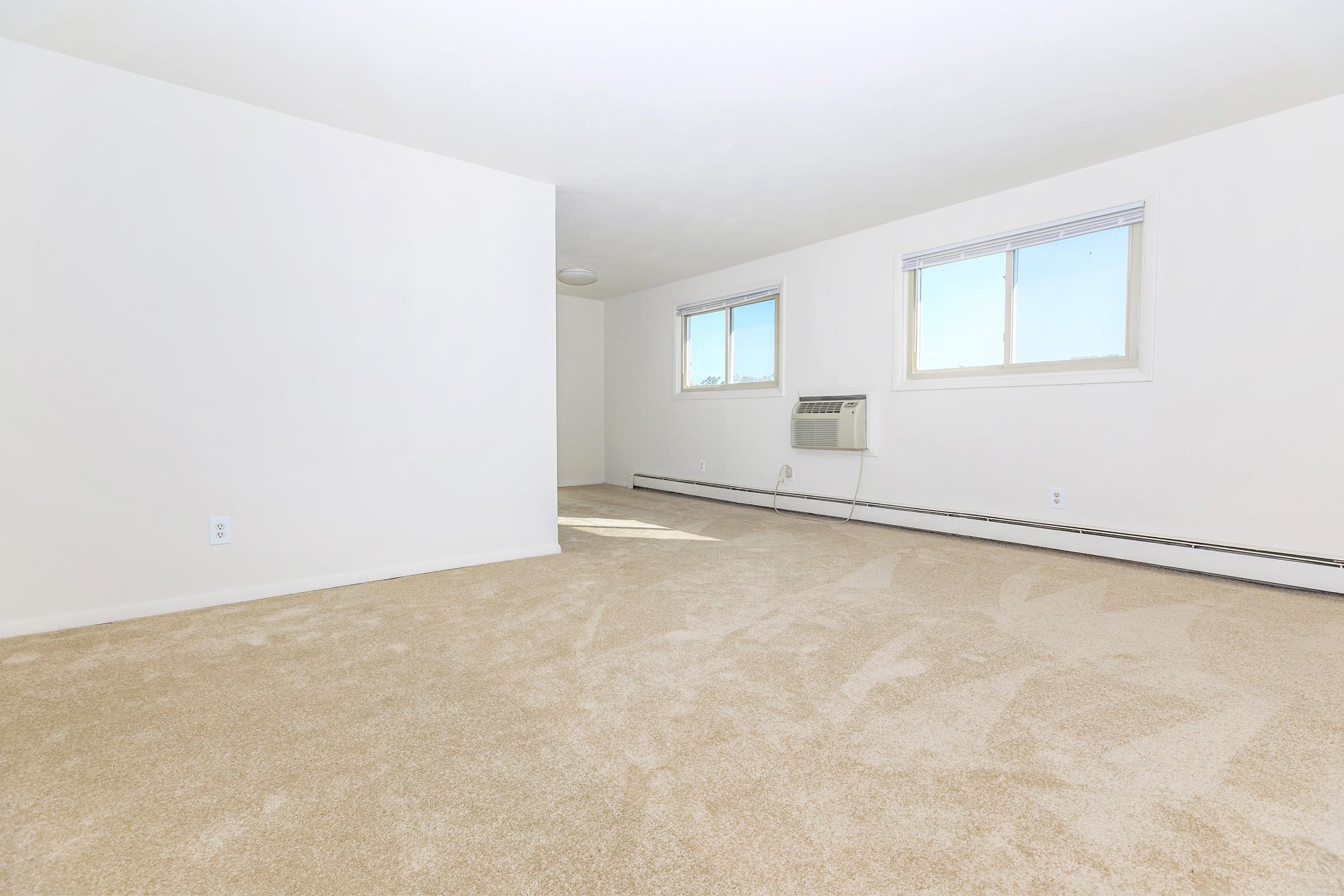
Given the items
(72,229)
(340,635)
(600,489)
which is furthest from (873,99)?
(600,489)

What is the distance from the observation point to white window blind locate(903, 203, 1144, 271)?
11.2 feet

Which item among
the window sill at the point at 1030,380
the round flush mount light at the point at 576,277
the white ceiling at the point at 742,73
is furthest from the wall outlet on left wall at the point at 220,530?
the window sill at the point at 1030,380

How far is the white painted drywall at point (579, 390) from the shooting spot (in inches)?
281

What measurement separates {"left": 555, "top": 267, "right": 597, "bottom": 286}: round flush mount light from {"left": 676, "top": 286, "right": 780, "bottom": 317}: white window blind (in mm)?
1209

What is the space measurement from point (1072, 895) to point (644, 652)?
135 cm

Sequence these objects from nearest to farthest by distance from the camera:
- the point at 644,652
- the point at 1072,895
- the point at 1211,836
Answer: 1. the point at 1072,895
2. the point at 1211,836
3. the point at 644,652

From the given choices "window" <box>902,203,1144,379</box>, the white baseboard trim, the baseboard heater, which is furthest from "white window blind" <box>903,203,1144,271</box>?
the white baseboard trim

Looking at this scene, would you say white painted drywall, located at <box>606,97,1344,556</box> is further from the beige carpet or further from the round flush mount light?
the round flush mount light

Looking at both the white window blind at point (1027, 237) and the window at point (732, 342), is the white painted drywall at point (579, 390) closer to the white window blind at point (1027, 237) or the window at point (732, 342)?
the window at point (732, 342)

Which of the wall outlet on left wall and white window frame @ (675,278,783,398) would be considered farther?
white window frame @ (675,278,783,398)

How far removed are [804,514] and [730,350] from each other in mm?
1819

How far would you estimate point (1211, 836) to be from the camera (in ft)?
3.92

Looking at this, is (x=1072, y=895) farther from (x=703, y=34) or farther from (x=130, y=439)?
(x=130, y=439)

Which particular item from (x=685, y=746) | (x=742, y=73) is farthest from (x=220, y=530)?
(x=742, y=73)
